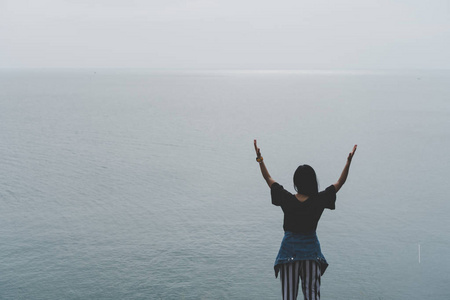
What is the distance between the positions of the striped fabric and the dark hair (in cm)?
88

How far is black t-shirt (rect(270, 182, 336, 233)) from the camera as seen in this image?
6.11 metres

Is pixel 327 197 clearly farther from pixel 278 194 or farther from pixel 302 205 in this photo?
pixel 278 194

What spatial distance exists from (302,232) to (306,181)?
2.18 feet

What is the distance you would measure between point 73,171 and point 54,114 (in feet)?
149

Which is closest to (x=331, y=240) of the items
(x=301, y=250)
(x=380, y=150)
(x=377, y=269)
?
(x=377, y=269)

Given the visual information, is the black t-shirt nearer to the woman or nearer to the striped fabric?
the woman

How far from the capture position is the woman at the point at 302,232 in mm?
6102

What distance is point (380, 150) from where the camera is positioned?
4641 centimetres

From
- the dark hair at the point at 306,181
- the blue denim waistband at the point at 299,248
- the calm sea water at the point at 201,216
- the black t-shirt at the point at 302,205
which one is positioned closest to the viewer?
the dark hair at the point at 306,181

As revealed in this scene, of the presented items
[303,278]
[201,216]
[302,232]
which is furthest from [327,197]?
[201,216]

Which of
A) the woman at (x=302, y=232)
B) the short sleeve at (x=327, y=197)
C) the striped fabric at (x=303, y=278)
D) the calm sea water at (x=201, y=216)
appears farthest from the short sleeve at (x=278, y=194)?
the calm sea water at (x=201, y=216)

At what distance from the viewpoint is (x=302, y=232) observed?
6.23 m

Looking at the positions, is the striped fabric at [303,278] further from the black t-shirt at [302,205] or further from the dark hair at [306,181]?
the dark hair at [306,181]

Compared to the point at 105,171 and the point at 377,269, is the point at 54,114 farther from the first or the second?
the point at 377,269
